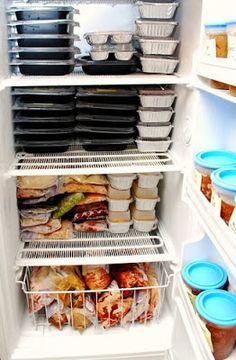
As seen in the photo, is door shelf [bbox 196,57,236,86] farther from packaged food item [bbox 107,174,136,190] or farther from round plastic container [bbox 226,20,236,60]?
packaged food item [bbox 107,174,136,190]

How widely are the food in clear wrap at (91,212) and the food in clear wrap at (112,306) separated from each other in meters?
0.27

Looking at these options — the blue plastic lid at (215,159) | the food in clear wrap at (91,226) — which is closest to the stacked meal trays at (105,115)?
the food in clear wrap at (91,226)

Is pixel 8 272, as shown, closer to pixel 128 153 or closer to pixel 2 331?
pixel 2 331

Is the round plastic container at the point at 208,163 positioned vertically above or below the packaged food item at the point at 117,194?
above

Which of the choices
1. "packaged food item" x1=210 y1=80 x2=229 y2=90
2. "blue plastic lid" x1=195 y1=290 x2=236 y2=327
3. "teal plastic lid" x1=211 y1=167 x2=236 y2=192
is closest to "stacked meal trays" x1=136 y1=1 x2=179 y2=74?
"packaged food item" x1=210 y1=80 x2=229 y2=90

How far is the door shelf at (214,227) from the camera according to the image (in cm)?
68

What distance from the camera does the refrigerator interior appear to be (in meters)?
1.00

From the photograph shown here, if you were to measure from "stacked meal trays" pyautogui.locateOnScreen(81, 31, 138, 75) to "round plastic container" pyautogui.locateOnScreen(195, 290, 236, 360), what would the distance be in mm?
750

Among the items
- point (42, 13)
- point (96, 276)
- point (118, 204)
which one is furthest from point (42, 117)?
point (96, 276)

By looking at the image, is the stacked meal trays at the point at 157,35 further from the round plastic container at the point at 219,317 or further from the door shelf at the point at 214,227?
the round plastic container at the point at 219,317

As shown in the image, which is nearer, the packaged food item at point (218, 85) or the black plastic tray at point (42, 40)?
the packaged food item at point (218, 85)

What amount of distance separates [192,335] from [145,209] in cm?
57

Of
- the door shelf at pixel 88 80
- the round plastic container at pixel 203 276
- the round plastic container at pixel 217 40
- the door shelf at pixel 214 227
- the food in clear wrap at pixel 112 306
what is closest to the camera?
the door shelf at pixel 214 227

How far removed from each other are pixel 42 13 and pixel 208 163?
0.70 m
